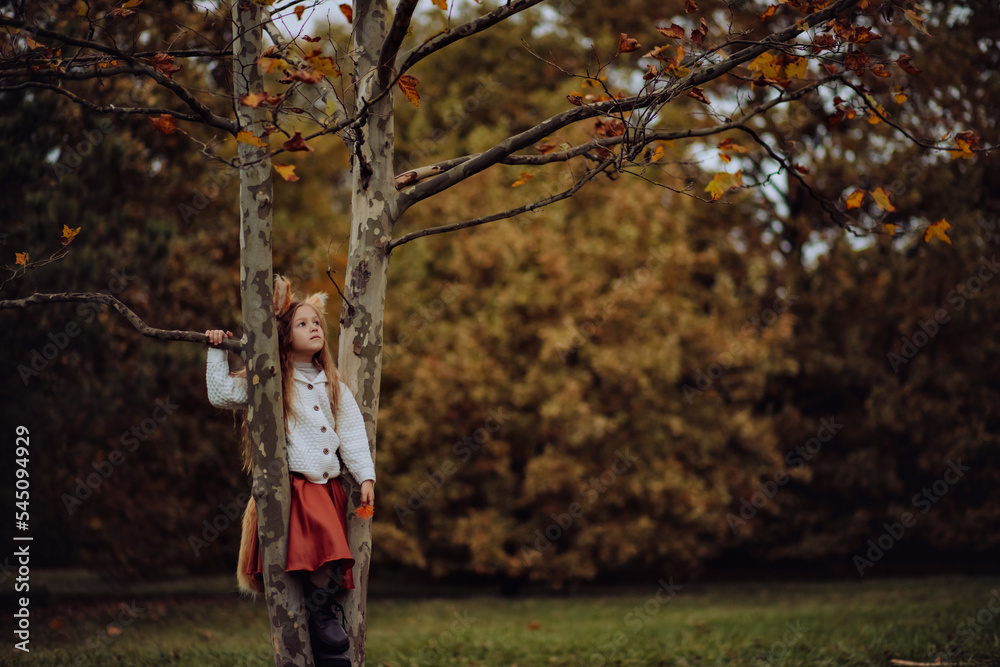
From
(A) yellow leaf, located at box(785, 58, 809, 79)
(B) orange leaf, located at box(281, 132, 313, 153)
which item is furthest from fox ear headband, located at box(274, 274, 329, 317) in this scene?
(A) yellow leaf, located at box(785, 58, 809, 79)

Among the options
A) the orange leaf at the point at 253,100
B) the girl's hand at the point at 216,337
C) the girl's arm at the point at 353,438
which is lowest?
the girl's arm at the point at 353,438

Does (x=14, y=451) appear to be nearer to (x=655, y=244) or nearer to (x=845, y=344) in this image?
(x=655, y=244)

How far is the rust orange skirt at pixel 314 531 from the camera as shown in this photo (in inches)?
123

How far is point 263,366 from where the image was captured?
305cm

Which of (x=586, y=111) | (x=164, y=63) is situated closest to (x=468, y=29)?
(x=586, y=111)
